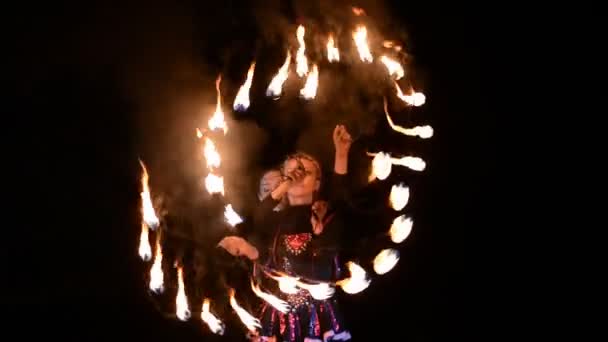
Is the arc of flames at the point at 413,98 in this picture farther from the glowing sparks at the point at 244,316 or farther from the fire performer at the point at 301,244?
the glowing sparks at the point at 244,316

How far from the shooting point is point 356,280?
2213 mm

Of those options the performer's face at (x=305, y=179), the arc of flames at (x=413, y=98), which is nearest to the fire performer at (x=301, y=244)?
the performer's face at (x=305, y=179)

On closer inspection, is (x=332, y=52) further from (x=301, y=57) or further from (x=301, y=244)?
(x=301, y=244)

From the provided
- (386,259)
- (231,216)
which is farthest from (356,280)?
(231,216)

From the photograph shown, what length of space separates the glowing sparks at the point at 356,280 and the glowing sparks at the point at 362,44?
64cm

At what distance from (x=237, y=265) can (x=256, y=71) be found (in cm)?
64

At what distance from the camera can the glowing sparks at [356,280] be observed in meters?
2.20

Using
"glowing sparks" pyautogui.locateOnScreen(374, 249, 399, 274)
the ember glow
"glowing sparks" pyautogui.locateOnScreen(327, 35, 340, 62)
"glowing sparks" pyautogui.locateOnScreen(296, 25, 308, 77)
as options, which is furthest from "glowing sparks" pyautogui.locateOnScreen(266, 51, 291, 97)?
"glowing sparks" pyautogui.locateOnScreen(374, 249, 399, 274)

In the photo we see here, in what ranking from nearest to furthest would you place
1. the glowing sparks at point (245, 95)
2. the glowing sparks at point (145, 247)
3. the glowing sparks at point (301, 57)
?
the glowing sparks at point (145, 247) → the glowing sparks at point (245, 95) → the glowing sparks at point (301, 57)

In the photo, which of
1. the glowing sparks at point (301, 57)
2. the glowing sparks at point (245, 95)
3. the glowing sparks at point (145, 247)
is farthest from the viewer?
the glowing sparks at point (301, 57)

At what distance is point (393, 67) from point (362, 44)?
12 cm

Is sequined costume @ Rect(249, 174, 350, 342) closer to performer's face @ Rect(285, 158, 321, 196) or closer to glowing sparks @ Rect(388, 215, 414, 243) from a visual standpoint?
performer's face @ Rect(285, 158, 321, 196)

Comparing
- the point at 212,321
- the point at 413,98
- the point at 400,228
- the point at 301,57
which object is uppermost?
the point at 301,57

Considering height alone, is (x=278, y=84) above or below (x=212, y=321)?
above
